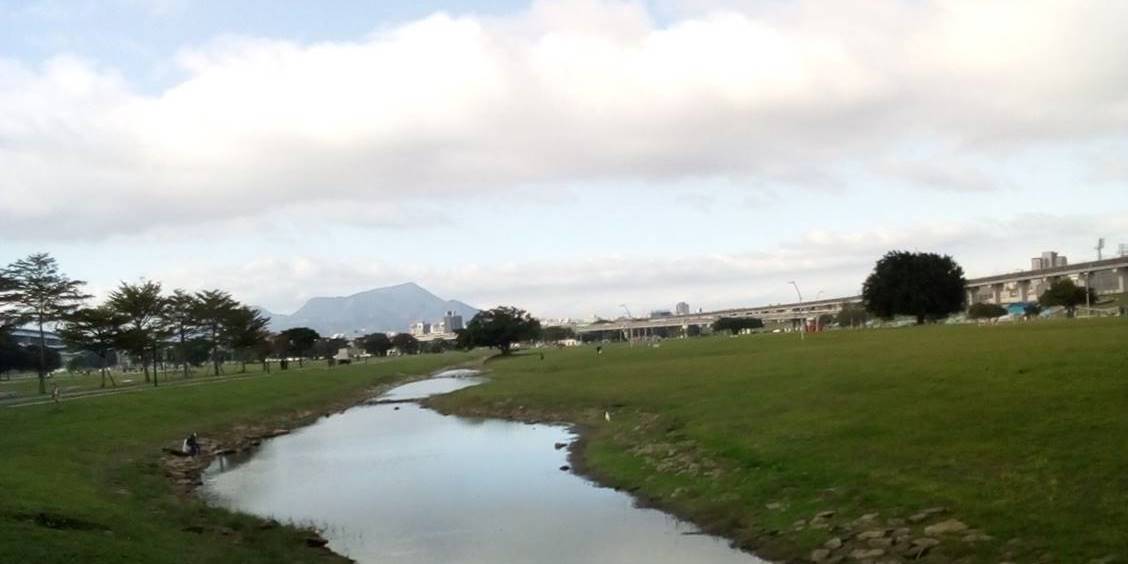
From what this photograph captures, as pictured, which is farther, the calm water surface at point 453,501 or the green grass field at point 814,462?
the calm water surface at point 453,501

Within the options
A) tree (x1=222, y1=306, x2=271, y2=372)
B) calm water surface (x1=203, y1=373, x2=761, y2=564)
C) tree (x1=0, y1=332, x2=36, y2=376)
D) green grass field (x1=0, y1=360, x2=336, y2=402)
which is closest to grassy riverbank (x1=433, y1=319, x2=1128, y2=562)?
calm water surface (x1=203, y1=373, x2=761, y2=564)

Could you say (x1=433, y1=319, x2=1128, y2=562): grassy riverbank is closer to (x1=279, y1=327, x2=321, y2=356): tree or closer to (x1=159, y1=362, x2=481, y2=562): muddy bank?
(x1=159, y1=362, x2=481, y2=562): muddy bank

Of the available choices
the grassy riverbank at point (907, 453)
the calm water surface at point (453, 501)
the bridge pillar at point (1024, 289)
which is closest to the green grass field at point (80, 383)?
the calm water surface at point (453, 501)

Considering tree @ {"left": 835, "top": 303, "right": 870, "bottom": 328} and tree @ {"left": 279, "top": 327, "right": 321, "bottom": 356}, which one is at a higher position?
tree @ {"left": 279, "top": 327, "right": 321, "bottom": 356}

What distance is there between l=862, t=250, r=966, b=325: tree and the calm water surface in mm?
75117

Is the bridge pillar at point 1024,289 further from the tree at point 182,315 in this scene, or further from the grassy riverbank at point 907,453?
the grassy riverbank at point 907,453

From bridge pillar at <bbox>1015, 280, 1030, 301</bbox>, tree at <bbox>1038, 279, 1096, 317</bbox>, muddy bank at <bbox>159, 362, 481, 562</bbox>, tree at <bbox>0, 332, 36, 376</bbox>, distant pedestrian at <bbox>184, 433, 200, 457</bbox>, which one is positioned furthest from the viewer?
bridge pillar at <bbox>1015, 280, 1030, 301</bbox>

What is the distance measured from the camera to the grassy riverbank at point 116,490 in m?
17.6

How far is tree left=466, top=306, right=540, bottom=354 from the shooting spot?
15612 cm

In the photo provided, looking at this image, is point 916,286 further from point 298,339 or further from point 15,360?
point 15,360

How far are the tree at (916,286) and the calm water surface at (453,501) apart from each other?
75.1 metres

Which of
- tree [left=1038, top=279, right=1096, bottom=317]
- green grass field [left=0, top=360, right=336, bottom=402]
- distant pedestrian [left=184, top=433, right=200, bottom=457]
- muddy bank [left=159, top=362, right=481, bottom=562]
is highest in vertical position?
tree [left=1038, top=279, right=1096, bottom=317]

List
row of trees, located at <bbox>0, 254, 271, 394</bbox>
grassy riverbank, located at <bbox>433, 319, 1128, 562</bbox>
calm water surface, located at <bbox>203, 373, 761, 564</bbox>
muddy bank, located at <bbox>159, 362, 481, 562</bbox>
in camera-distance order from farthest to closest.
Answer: row of trees, located at <bbox>0, 254, 271, 394</bbox>, muddy bank, located at <bbox>159, 362, 481, 562</bbox>, calm water surface, located at <bbox>203, 373, 761, 564</bbox>, grassy riverbank, located at <bbox>433, 319, 1128, 562</bbox>

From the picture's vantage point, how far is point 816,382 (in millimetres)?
36562
